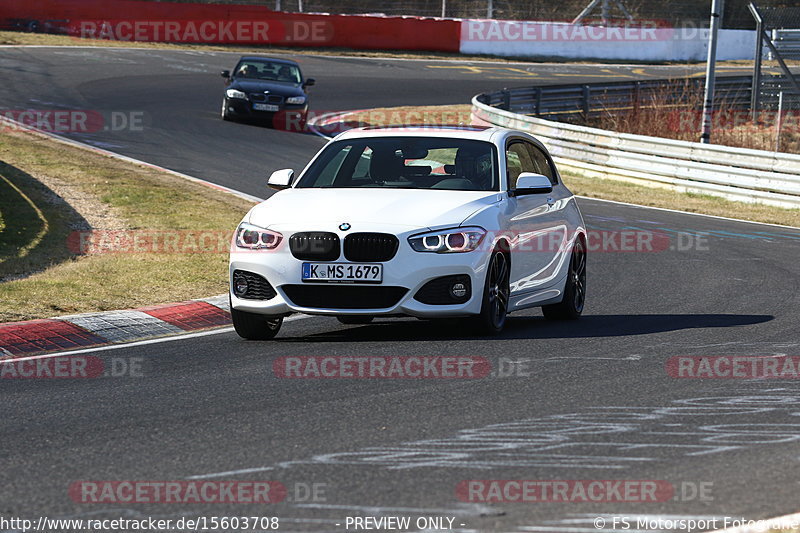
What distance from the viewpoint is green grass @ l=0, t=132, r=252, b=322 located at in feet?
37.9

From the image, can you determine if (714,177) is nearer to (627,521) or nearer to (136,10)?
(627,521)

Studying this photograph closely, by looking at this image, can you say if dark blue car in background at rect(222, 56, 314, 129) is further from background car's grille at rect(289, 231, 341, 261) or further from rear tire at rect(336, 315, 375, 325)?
background car's grille at rect(289, 231, 341, 261)

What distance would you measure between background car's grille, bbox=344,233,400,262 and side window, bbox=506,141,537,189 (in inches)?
65.7

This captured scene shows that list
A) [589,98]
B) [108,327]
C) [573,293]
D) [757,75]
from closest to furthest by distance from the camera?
[108,327] < [573,293] < [757,75] < [589,98]

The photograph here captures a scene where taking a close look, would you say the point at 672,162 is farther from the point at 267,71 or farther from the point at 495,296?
the point at 495,296

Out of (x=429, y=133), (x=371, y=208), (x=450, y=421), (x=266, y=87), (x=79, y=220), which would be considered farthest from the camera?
(x=266, y=87)

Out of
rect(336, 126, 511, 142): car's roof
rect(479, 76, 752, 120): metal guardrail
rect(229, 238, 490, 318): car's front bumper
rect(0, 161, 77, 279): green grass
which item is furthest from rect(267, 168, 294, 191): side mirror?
rect(479, 76, 752, 120): metal guardrail

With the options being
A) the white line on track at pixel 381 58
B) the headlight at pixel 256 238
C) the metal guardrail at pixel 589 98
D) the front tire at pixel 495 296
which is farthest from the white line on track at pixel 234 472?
the white line on track at pixel 381 58

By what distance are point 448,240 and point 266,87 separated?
21.3 meters

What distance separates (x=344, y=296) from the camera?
941 centimetres

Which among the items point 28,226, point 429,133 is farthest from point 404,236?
point 28,226

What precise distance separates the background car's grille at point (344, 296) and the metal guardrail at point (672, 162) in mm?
14509

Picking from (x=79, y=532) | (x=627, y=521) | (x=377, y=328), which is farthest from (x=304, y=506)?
(x=377, y=328)

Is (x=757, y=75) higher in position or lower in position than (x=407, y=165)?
lower
